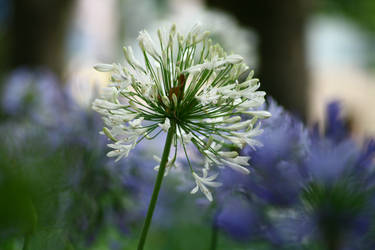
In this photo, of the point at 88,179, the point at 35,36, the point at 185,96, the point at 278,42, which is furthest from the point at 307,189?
the point at 35,36

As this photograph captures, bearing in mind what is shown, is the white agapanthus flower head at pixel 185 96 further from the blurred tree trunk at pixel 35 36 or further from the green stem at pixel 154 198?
the blurred tree trunk at pixel 35 36

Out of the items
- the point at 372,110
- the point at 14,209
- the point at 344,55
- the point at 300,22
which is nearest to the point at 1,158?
the point at 14,209

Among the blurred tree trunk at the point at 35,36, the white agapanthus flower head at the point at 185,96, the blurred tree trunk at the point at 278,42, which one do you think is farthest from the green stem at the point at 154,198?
the blurred tree trunk at the point at 35,36

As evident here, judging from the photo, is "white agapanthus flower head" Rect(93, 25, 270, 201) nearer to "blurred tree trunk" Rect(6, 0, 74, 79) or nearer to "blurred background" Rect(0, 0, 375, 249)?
"blurred background" Rect(0, 0, 375, 249)

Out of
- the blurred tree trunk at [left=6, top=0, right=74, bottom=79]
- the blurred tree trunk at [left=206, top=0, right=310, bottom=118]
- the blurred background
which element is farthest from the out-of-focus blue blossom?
the blurred tree trunk at [left=6, top=0, right=74, bottom=79]

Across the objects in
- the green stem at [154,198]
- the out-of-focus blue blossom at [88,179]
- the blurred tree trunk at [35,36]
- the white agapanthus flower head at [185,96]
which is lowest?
the blurred tree trunk at [35,36]
